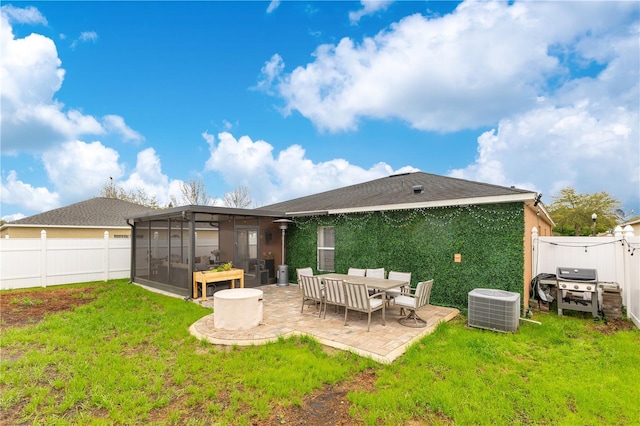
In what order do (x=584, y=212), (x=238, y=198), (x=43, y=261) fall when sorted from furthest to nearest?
(x=238, y=198), (x=584, y=212), (x=43, y=261)

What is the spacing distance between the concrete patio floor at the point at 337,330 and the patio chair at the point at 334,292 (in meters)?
0.41

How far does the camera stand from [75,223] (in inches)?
554

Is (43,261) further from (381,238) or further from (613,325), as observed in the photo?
(613,325)

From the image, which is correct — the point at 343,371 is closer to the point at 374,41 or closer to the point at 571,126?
the point at 374,41

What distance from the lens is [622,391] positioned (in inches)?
131

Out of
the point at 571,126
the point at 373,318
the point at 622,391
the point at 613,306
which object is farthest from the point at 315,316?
the point at 571,126

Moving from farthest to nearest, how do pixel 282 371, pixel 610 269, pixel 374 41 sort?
pixel 374 41 → pixel 610 269 → pixel 282 371

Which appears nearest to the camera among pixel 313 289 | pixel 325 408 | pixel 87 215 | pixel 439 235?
pixel 325 408

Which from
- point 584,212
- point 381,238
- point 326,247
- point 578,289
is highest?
point 584,212

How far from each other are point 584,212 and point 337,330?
28.1 m

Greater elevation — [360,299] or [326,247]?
[326,247]

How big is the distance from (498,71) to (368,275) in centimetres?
686

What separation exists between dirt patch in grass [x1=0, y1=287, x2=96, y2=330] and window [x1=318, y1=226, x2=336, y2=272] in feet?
22.4

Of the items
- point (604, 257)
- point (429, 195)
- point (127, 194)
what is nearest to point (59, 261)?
point (429, 195)
